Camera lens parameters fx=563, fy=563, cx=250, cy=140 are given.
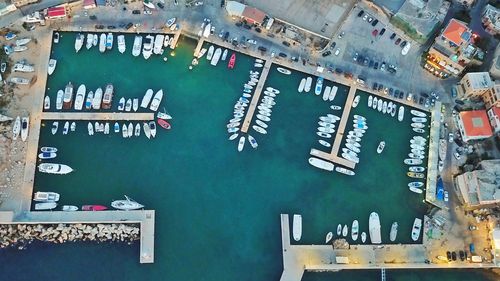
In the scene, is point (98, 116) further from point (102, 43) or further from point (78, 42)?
point (78, 42)

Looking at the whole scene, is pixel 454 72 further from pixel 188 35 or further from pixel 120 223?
pixel 120 223

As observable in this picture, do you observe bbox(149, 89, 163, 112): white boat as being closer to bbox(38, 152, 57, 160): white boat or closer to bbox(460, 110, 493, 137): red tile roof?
bbox(38, 152, 57, 160): white boat

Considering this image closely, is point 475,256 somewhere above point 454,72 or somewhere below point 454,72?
below

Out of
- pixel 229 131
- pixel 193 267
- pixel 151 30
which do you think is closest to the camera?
pixel 193 267

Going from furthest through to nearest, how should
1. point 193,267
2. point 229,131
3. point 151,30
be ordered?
point 151,30 < point 229,131 < point 193,267

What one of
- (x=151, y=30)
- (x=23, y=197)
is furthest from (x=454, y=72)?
(x=23, y=197)

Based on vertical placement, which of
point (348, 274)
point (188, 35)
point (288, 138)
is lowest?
point (348, 274)

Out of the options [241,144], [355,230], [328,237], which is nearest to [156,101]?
[241,144]
